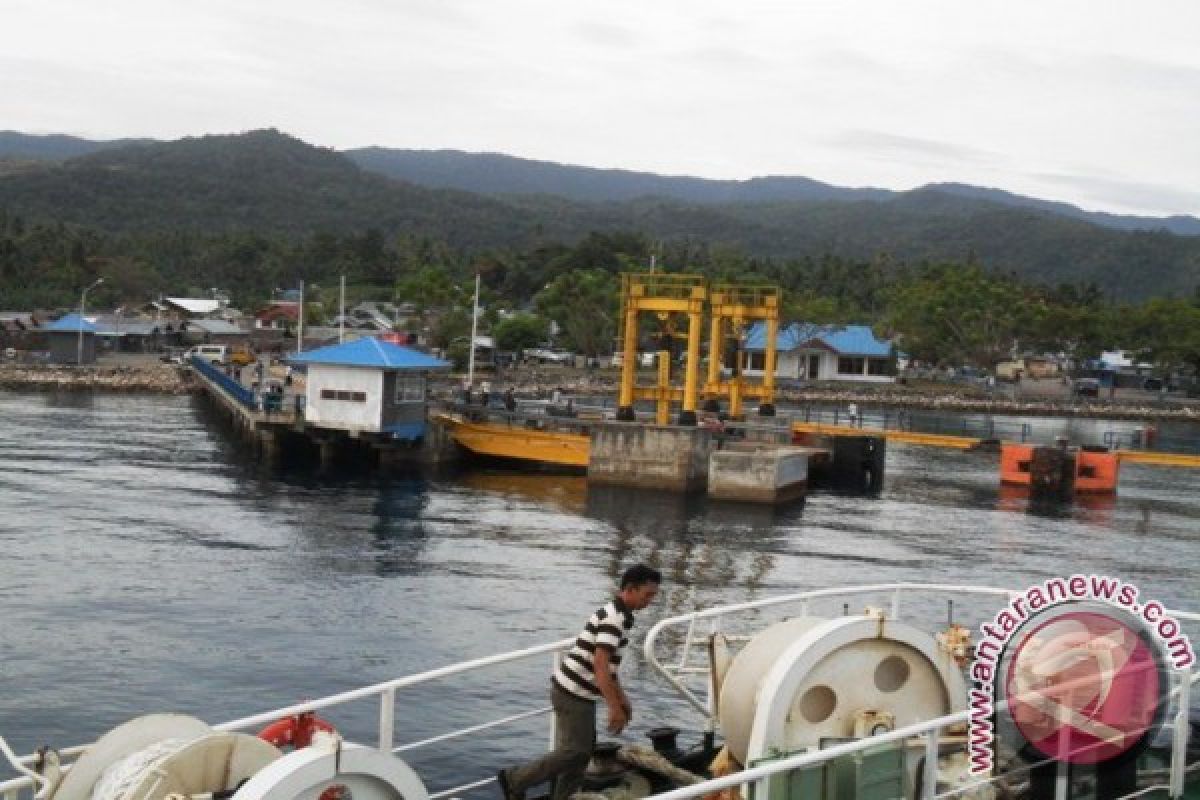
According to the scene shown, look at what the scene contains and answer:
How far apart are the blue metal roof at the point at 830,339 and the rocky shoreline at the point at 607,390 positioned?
5.10 meters

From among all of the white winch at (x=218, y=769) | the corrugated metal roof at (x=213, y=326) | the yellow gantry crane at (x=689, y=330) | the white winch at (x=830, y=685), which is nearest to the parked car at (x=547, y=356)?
the corrugated metal roof at (x=213, y=326)

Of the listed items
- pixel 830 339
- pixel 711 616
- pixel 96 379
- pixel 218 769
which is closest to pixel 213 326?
pixel 96 379

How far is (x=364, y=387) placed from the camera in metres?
49.2

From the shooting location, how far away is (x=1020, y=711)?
323 inches

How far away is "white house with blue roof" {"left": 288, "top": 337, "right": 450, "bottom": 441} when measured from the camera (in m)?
48.9

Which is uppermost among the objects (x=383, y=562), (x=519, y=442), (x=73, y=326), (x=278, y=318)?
(x=278, y=318)

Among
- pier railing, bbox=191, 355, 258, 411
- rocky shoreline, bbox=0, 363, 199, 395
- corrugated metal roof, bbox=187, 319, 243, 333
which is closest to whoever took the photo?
pier railing, bbox=191, 355, 258, 411

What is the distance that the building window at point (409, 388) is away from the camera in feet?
163

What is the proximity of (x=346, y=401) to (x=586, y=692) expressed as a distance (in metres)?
40.5

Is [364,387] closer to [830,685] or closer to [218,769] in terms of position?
[830,685]

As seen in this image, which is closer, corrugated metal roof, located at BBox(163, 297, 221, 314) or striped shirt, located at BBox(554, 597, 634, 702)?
striped shirt, located at BBox(554, 597, 634, 702)

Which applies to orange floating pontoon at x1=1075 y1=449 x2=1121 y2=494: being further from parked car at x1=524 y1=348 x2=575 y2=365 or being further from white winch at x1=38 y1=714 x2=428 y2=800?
parked car at x1=524 y1=348 x2=575 y2=365

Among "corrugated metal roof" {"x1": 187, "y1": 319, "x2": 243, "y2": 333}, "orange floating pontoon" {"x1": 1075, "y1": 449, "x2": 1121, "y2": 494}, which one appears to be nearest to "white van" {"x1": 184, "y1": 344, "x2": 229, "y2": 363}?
"corrugated metal roof" {"x1": 187, "y1": 319, "x2": 243, "y2": 333}

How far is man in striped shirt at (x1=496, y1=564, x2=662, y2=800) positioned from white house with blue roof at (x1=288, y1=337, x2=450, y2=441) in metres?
39.0
